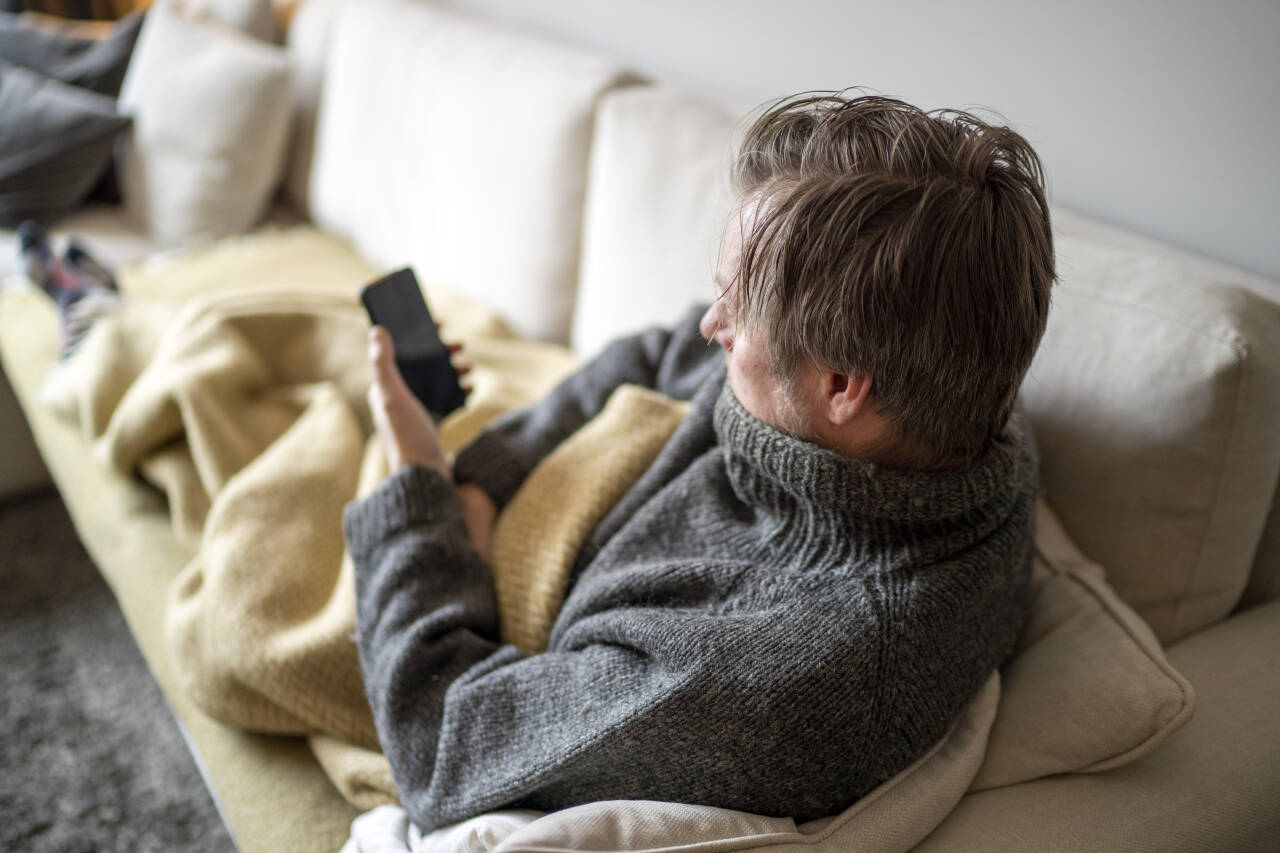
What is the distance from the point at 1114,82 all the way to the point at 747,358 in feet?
2.23

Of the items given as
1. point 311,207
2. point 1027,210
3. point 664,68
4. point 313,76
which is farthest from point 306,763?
point 313,76

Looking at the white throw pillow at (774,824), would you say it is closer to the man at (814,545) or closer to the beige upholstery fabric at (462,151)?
the man at (814,545)

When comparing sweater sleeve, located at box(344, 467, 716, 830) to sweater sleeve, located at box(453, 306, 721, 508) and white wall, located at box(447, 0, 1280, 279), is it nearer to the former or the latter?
sweater sleeve, located at box(453, 306, 721, 508)

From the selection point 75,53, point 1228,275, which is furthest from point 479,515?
point 75,53

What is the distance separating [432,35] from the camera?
1864 mm

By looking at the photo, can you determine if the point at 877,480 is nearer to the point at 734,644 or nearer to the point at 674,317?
the point at 734,644

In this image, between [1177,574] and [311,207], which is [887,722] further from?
[311,207]

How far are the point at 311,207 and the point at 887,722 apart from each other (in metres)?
1.97

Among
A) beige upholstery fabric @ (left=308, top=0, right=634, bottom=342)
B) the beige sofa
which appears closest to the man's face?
the beige sofa

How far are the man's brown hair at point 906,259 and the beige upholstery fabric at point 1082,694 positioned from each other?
A: 0.25 m

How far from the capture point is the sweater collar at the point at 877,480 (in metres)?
0.70

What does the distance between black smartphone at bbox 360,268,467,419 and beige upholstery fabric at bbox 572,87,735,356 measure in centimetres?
32

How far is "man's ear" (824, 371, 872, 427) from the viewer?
668 millimetres

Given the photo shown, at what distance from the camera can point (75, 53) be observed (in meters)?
2.39
